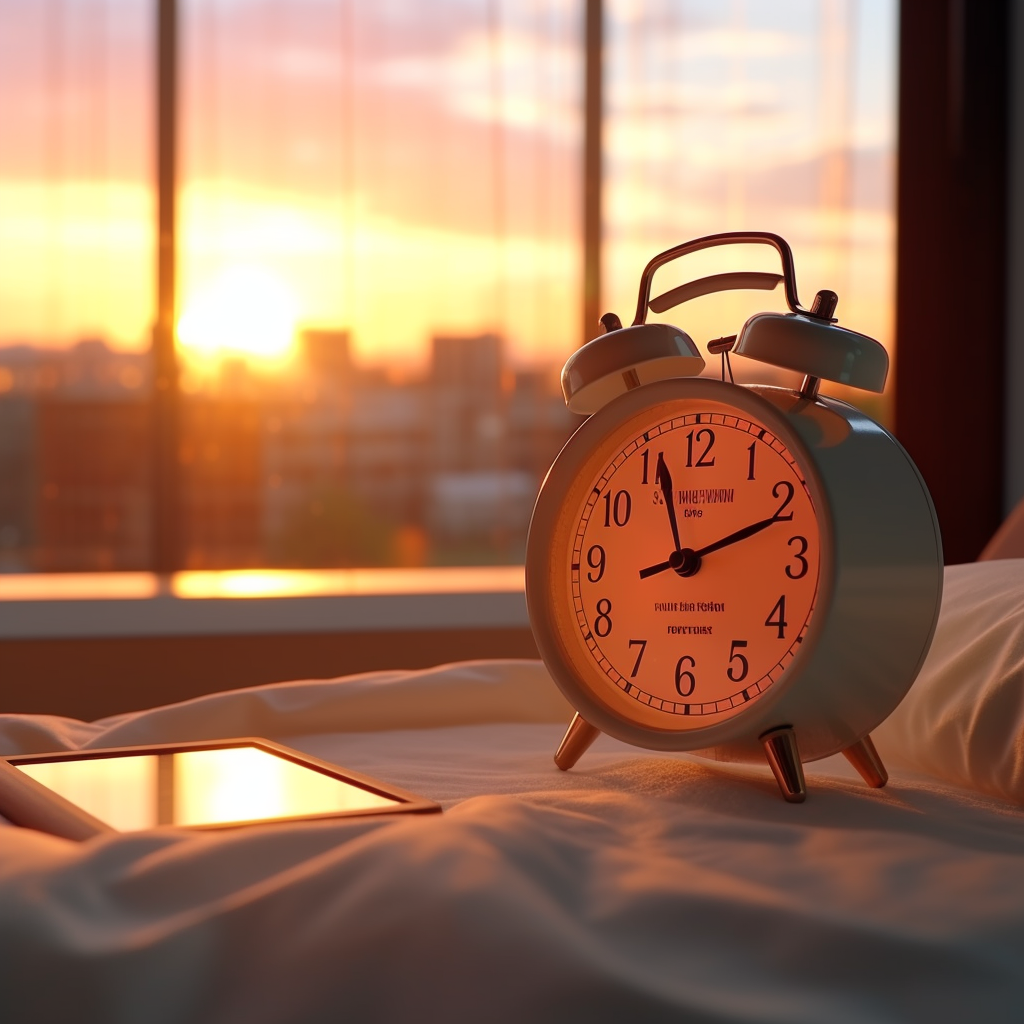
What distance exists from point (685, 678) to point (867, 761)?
0.37 ft

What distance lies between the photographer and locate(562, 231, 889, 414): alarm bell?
28.6 inches

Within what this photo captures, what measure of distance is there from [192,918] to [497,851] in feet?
0.38

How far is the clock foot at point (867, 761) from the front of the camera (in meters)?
0.75

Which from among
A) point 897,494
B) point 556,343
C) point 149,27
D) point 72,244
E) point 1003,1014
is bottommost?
point 1003,1014

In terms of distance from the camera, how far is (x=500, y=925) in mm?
450

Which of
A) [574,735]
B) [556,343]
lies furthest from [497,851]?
[556,343]

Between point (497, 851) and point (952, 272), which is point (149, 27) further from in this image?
point (497, 851)

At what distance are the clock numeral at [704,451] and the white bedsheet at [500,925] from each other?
0.25 m

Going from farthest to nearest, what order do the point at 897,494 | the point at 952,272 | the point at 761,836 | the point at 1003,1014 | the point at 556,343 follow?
the point at 556,343
the point at 952,272
the point at 897,494
the point at 761,836
the point at 1003,1014

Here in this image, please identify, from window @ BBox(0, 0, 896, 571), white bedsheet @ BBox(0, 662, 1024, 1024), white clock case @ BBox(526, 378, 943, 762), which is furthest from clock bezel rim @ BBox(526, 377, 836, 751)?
window @ BBox(0, 0, 896, 571)

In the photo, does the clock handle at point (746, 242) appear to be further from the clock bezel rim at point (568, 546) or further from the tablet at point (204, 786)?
the tablet at point (204, 786)

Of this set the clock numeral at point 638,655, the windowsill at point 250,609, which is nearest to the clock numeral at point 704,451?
the clock numeral at point 638,655

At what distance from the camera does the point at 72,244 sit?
3.15 metres

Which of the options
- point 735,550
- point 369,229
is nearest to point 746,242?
point 735,550
